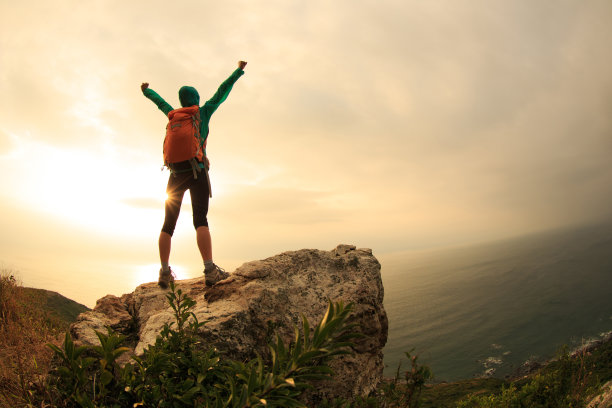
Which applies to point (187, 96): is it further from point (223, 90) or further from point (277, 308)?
point (277, 308)

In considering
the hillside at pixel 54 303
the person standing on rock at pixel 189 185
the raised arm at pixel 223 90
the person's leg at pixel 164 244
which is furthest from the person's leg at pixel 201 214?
the hillside at pixel 54 303

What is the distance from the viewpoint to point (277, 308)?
3840 mm

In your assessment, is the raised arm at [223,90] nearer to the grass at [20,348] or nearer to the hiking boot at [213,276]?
the hiking boot at [213,276]

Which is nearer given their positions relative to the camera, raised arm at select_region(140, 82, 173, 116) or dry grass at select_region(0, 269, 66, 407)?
dry grass at select_region(0, 269, 66, 407)

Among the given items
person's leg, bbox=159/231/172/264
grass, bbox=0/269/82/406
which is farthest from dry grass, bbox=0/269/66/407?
person's leg, bbox=159/231/172/264

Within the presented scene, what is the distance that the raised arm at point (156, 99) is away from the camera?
18.0 ft

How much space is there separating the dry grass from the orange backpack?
2.97 meters

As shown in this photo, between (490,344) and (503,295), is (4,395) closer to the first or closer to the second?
(490,344)

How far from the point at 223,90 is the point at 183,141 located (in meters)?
1.45

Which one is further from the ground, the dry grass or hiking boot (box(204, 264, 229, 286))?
hiking boot (box(204, 264, 229, 286))

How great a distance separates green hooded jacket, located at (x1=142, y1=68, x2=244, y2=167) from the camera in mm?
5270

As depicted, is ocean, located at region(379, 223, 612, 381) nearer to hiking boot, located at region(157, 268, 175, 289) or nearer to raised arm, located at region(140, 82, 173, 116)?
hiking boot, located at region(157, 268, 175, 289)

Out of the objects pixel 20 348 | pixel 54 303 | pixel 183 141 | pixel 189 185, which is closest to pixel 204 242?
pixel 189 185

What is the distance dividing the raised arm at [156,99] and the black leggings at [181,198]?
1.51 metres
